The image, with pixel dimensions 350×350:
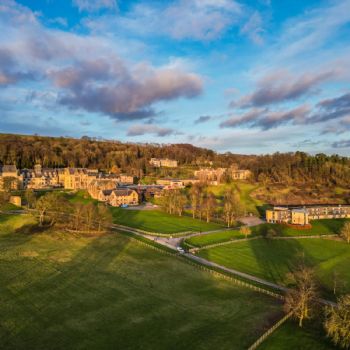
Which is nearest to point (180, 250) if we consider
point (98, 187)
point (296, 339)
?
point (296, 339)

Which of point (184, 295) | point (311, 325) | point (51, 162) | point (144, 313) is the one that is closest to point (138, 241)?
point (184, 295)

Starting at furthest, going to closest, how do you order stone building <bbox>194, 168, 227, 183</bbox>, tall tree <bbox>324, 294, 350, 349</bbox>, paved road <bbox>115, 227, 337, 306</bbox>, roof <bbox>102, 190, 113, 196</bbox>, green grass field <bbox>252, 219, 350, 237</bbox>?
stone building <bbox>194, 168, 227, 183</bbox> → roof <bbox>102, 190, 113, 196</bbox> → green grass field <bbox>252, 219, 350, 237</bbox> → paved road <bbox>115, 227, 337, 306</bbox> → tall tree <bbox>324, 294, 350, 349</bbox>

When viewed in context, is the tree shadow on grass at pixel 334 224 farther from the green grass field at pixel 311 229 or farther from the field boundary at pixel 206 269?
the field boundary at pixel 206 269

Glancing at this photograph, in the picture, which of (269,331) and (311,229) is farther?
(311,229)

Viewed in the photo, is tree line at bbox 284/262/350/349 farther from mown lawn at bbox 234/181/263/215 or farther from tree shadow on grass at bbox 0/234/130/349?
mown lawn at bbox 234/181/263/215

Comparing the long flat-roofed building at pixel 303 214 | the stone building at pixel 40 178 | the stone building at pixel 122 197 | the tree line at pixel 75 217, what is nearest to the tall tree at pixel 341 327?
the tree line at pixel 75 217

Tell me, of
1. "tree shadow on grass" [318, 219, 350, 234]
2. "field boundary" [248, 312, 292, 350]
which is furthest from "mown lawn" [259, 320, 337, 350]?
"tree shadow on grass" [318, 219, 350, 234]

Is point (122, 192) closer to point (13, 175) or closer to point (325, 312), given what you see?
point (13, 175)
